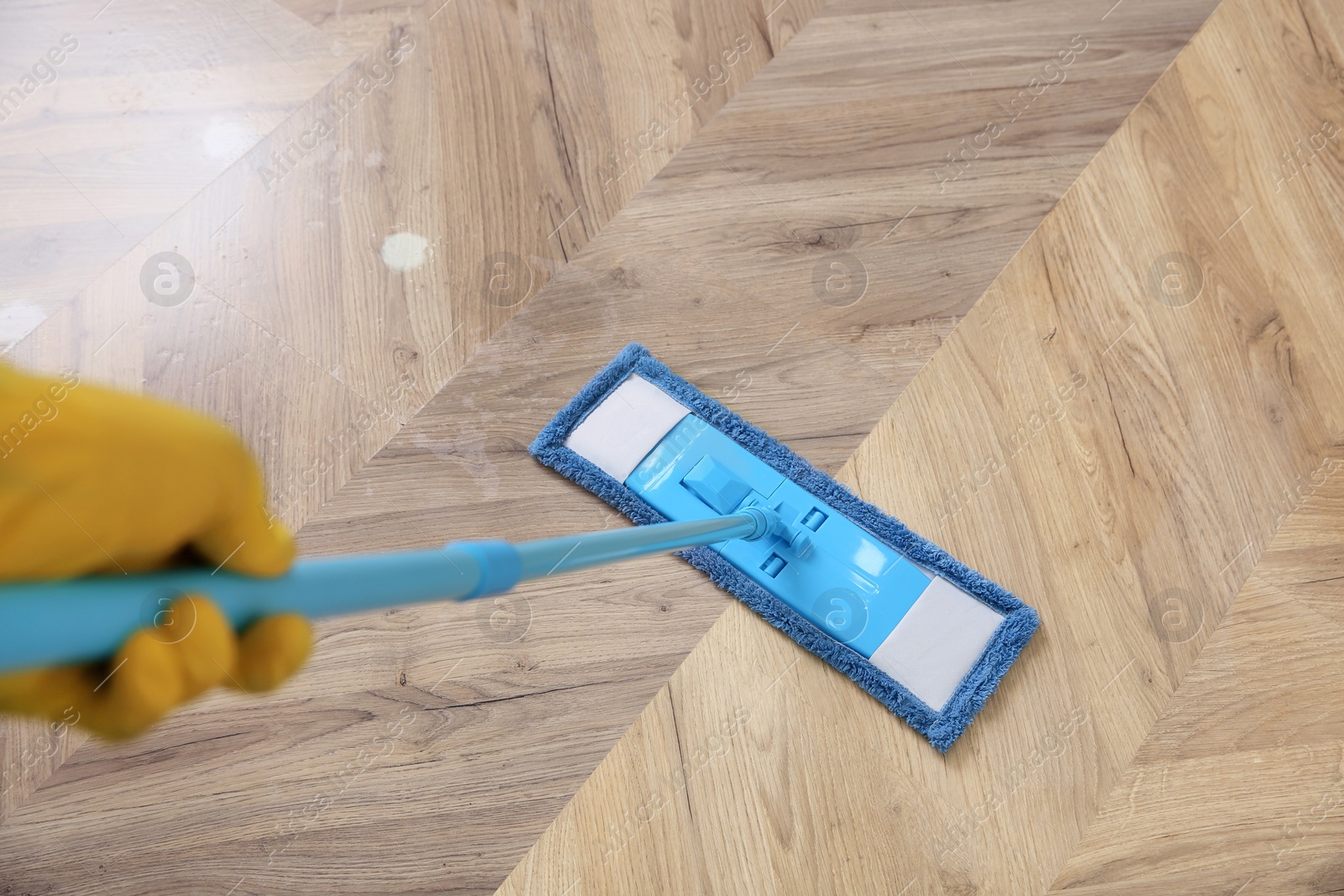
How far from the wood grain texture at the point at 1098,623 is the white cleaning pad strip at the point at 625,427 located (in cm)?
18

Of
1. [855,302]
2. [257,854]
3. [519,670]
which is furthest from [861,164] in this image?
[257,854]

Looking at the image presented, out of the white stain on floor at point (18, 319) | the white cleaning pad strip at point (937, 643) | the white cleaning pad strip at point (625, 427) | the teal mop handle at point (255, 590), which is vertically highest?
the teal mop handle at point (255, 590)

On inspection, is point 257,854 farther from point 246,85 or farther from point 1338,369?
point 1338,369

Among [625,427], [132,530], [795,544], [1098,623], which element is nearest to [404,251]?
[625,427]

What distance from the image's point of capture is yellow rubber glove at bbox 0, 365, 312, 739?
1.14 ft

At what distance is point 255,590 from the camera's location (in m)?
0.35

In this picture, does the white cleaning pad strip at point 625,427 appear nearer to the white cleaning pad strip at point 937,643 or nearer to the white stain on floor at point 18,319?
the white cleaning pad strip at point 937,643

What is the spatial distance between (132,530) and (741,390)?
23.3 inches

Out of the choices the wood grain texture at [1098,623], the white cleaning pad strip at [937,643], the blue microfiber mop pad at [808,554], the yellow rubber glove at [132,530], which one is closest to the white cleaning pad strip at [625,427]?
the blue microfiber mop pad at [808,554]

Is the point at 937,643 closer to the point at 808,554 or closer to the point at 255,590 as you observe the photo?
the point at 808,554

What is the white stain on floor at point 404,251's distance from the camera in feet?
3.02

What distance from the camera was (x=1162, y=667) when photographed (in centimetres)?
79

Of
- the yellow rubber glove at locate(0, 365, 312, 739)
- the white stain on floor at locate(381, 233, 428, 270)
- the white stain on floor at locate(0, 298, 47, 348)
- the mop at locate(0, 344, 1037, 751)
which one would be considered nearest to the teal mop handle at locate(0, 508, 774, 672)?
the yellow rubber glove at locate(0, 365, 312, 739)

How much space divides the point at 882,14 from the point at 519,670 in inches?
31.8
